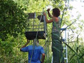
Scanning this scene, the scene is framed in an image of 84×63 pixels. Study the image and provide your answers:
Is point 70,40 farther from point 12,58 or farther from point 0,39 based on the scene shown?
point 12,58

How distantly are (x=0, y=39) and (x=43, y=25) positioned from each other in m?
0.86

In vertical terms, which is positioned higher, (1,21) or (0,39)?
(1,21)

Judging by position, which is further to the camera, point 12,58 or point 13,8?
point 12,58

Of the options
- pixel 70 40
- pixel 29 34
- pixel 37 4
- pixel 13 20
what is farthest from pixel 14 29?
pixel 37 4

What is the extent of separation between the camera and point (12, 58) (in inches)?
258

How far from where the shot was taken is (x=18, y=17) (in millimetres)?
4906

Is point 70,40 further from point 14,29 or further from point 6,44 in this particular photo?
point 14,29

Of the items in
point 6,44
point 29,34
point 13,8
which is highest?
point 13,8

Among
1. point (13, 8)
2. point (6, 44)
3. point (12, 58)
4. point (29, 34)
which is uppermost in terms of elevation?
point (13, 8)

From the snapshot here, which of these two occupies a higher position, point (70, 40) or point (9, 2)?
point (9, 2)

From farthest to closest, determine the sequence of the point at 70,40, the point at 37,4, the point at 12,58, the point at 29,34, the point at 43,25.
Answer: the point at 37,4 → the point at 12,58 → the point at 43,25 → the point at 29,34 → the point at 70,40

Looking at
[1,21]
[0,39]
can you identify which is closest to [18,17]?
[1,21]

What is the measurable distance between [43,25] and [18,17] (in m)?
0.83

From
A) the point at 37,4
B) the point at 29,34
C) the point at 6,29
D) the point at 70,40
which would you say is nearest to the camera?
the point at 70,40
